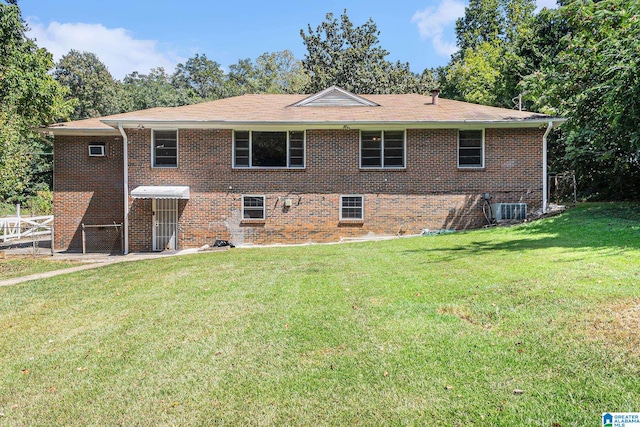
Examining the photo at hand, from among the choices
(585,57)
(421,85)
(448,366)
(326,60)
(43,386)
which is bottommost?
(43,386)

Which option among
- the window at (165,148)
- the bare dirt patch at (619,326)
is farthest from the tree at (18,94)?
the bare dirt patch at (619,326)

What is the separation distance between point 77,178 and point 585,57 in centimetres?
1779

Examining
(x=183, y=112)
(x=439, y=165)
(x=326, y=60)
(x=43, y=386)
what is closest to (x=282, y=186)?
(x=183, y=112)

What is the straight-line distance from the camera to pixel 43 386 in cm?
377

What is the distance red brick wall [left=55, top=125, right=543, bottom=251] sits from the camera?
14.3 m

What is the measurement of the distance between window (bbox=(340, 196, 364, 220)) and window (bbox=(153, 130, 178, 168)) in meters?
6.30

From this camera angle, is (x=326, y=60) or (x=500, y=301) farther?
(x=326, y=60)

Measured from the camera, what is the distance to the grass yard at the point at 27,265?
10.5 metres

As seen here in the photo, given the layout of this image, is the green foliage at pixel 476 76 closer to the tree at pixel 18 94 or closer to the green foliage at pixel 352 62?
the green foliage at pixel 352 62

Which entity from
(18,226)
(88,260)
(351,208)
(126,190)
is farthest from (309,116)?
(18,226)

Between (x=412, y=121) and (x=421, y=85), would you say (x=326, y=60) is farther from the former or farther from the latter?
(x=412, y=121)

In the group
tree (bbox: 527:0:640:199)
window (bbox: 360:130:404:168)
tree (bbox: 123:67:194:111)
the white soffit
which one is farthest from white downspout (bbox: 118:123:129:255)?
tree (bbox: 123:67:194:111)

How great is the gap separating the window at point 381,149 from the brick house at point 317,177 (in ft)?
0.12

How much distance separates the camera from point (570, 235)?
9.86m
